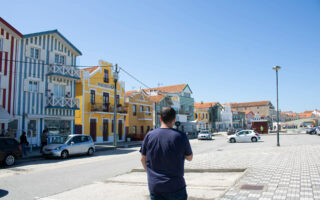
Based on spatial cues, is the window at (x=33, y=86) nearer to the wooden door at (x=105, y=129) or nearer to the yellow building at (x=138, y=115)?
the wooden door at (x=105, y=129)

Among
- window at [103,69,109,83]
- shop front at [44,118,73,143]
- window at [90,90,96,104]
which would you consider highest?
window at [103,69,109,83]

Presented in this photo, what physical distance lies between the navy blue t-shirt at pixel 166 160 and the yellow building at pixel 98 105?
26.6 m

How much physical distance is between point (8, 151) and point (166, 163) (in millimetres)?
13786

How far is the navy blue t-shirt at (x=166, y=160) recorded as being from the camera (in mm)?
3105

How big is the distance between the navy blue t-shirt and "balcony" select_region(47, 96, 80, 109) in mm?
24066

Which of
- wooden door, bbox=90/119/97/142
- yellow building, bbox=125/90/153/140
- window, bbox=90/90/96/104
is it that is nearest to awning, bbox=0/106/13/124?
wooden door, bbox=90/119/97/142

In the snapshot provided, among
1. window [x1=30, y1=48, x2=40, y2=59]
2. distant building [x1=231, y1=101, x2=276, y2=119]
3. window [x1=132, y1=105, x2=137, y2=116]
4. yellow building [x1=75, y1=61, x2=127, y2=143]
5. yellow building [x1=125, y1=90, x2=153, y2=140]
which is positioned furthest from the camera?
distant building [x1=231, y1=101, x2=276, y2=119]

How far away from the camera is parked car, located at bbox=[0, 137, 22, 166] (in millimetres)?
13928

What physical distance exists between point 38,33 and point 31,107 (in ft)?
22.2

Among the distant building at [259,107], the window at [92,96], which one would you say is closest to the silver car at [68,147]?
the window at [92,96]

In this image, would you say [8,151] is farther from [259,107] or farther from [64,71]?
[259,107]

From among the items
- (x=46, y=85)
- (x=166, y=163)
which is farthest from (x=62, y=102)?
(x=166, y=163)

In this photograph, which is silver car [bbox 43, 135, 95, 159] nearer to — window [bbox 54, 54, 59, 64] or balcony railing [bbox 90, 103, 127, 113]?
window [bbox 54, 54, 59, 64]

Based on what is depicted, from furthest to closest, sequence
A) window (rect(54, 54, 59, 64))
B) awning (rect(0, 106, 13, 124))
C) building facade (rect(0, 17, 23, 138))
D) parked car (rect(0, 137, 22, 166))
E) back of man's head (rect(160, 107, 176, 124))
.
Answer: window (rect(54, 54, 59, 64)) → building facade (rect(0, 17, 23, 138)) → awning (rect(0, 106, 13, 124)) → parked car (rect(0, 137, 22, 166)) → back of man's head (rect(160, 107, 176, 124))
